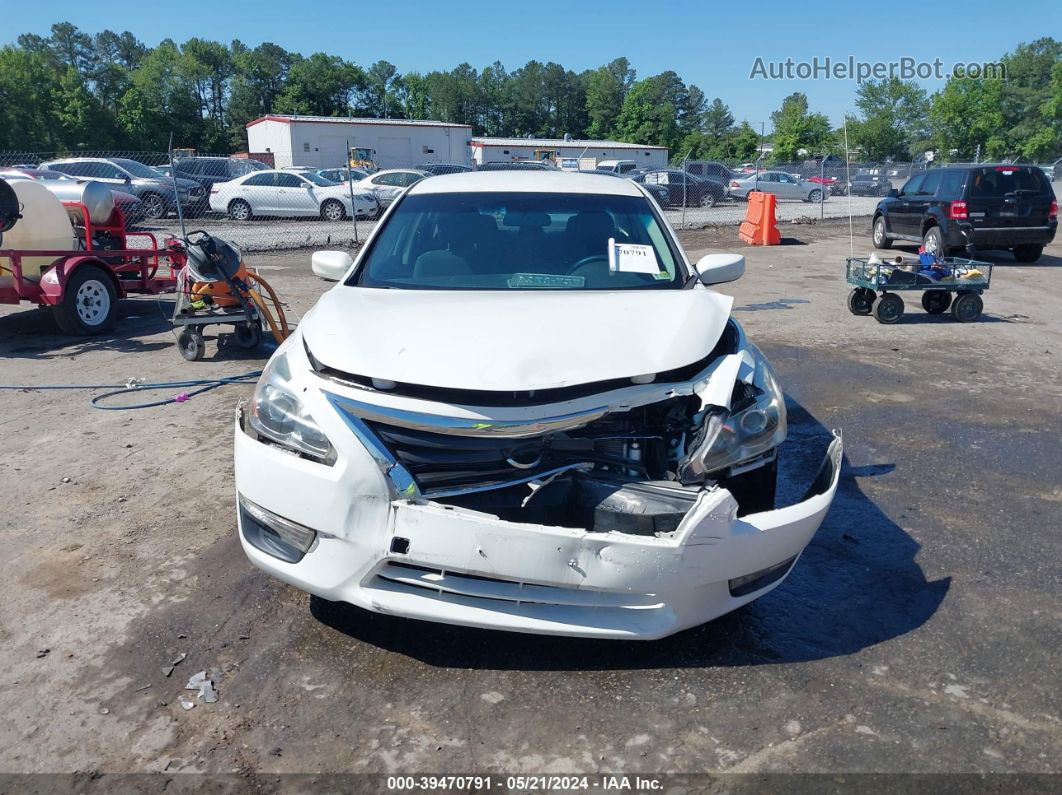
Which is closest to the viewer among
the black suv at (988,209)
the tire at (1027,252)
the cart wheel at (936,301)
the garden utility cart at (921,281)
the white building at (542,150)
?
the garden utility cart at (921,281)

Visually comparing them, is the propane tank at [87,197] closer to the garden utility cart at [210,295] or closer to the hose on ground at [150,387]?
the garden utility cart at [210,295]

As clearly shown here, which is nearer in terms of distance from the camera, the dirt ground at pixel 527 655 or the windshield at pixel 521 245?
the dirt ground at pixel 527 655

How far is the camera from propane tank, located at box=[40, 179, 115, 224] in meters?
9.59

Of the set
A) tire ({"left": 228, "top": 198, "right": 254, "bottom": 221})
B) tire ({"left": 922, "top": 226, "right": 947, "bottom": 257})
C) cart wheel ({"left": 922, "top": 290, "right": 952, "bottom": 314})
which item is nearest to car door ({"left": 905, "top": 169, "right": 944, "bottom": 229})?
tire ({"left": 922, "top": 226, "right": 947, "bottom": 257})

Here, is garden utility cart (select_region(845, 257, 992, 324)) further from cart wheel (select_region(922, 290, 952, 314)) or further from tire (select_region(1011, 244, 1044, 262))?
tire (select_region(1011, 244, 1044, 262))

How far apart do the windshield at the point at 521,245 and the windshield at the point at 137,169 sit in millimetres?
23880

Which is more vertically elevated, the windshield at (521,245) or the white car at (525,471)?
the windshield at (521,245)

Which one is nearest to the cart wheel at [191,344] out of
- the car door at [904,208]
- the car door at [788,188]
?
the car door at [904,208]

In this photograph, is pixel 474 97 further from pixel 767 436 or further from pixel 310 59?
pixel 767 436

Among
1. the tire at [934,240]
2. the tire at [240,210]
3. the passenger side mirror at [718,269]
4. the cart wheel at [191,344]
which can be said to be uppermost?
the passenger side mirror at [718,269]

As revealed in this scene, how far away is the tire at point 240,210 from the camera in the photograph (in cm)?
2239

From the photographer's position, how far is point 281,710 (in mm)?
2820

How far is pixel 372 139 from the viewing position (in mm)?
51406

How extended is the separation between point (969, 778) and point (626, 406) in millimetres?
1564
